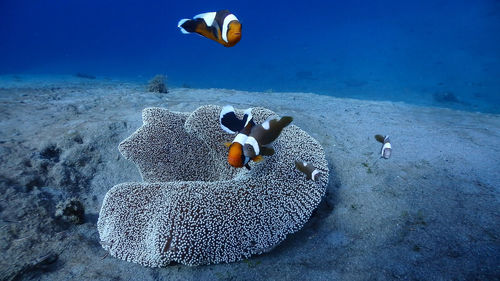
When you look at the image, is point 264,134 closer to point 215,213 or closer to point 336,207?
point 215,213

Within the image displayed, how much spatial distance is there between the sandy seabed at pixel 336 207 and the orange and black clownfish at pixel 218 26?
167cm

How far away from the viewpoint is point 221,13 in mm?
1780

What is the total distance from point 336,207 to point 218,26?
1.96 meters

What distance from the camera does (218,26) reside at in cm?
175

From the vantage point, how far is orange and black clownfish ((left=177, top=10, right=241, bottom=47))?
1646 millimetres

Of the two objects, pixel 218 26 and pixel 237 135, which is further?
pixel 237 135

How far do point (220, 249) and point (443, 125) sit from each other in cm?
473

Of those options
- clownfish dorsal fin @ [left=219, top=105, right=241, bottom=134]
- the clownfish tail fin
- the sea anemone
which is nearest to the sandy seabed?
the sea anemone

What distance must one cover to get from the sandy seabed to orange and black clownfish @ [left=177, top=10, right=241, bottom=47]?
1674mm

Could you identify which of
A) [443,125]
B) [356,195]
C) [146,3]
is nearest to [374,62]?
[443,125]

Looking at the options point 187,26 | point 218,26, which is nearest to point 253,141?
point 218,26

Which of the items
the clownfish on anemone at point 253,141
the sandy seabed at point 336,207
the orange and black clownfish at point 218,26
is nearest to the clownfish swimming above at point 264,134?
the clownfish on anemone at point 253,141

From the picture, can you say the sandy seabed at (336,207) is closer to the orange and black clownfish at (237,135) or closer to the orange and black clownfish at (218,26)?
the orange and black clownfish at (237,135)

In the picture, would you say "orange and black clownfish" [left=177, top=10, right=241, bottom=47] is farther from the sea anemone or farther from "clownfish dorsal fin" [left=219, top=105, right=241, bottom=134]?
the sea anemone
